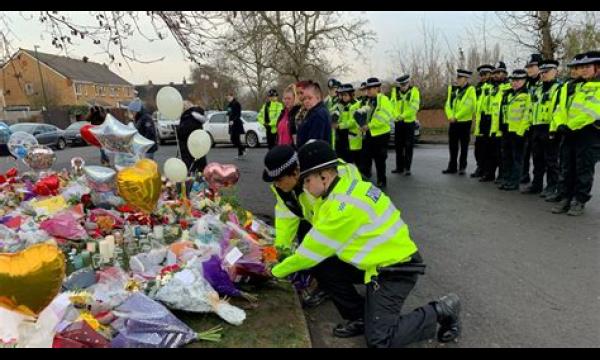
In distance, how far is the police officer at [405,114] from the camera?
9.90 meters

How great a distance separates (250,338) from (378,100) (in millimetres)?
6601

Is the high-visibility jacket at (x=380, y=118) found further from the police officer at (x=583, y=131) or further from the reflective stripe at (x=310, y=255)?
the reflective stripe at (x=310, y=255)

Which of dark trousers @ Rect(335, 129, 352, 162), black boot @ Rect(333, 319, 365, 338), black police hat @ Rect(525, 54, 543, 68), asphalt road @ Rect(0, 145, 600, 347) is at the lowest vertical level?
asphalt road @ Rect(0, 145, 600, 347)

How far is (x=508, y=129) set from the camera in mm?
8250

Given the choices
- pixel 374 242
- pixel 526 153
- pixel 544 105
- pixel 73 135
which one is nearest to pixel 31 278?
pixel 374 242

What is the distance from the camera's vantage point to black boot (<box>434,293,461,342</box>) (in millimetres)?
3207

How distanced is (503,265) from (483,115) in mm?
5124

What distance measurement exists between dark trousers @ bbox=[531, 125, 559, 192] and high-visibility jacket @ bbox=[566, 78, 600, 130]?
1086mm

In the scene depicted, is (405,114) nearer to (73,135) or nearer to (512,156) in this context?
(512,156)

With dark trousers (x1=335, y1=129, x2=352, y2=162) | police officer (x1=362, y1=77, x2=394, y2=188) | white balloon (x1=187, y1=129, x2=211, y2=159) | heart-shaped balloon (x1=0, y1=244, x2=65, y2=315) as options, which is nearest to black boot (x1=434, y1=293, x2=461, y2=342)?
heart-shaped balloon (x1=0, y1=244, x2=65, y2=315)

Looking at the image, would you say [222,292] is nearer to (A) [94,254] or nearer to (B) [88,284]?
(B) [88,284]

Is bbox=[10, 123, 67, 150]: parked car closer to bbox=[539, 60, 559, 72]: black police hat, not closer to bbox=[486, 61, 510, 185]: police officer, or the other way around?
bbox=[486, 61, 510, 185]: police officer

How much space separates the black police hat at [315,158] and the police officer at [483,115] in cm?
686
